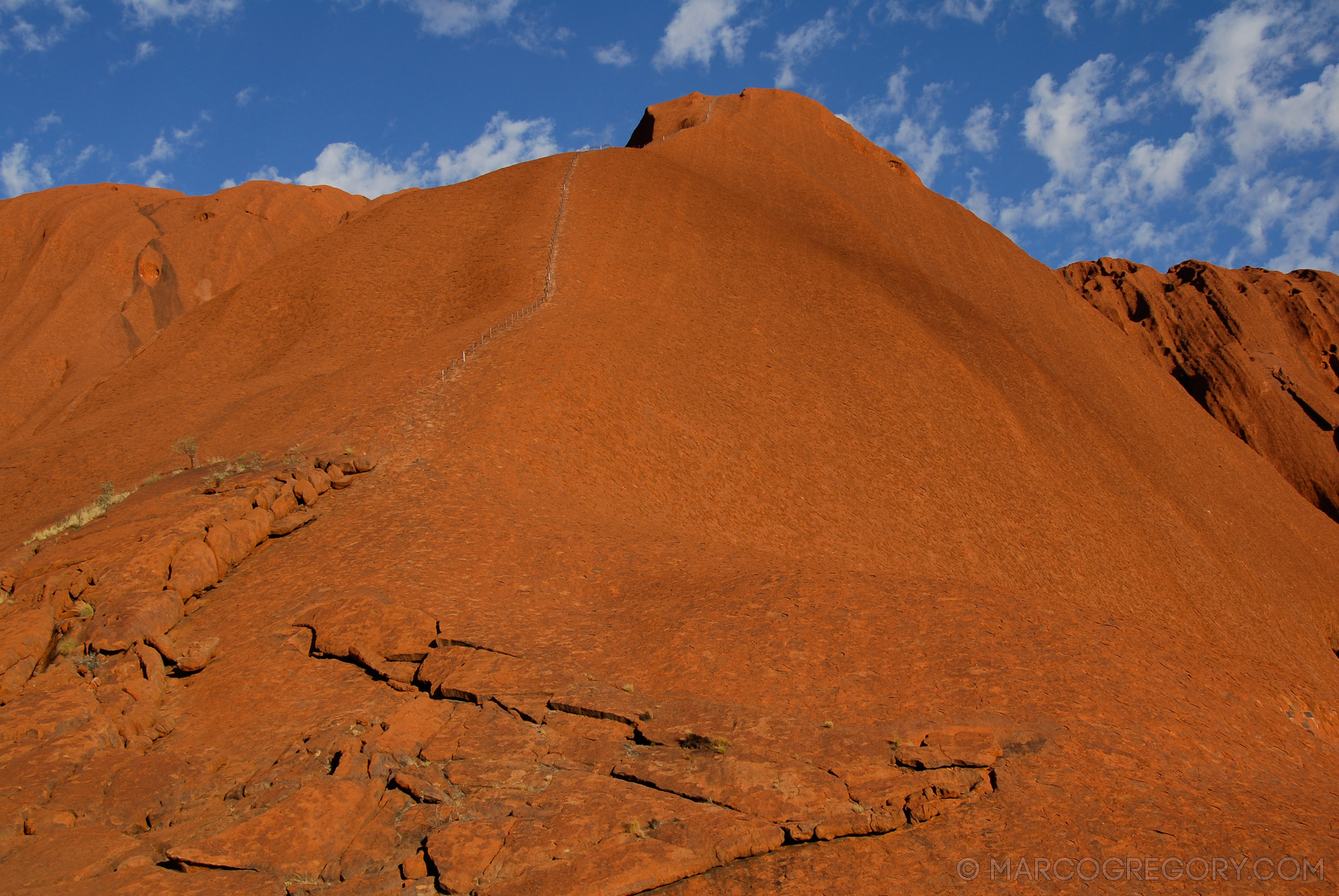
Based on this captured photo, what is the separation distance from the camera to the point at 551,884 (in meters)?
6.57

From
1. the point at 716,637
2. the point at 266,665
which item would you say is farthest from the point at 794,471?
the point at 266,665

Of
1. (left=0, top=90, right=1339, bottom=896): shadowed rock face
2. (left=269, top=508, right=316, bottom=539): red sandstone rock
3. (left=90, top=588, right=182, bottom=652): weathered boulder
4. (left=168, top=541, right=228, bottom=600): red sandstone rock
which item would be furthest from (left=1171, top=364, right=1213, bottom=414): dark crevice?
(left=90, top=588, right=182, bottom=652): weathered boulder

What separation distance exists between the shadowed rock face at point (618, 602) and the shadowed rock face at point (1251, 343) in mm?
12234

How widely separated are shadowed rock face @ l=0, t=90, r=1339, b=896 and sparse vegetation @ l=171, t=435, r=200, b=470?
1.75 ft

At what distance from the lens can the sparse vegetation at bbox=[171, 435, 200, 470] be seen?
667 inches

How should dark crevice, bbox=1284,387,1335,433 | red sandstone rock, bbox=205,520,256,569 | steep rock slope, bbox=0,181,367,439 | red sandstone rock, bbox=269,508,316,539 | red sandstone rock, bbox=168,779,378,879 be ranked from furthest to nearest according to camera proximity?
steep rock slope, bbox=0,181,367,439, dark crevice, bbox=1284,387,1335,433, red sandstone rock, bbox=269,508,316,539, red sandstone rock, bbox=205,520,256,569, red sandstone rock, bbox=168,779,378,879

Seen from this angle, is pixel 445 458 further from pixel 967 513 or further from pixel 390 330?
pixel 967 513

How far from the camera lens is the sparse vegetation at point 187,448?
16938 millimetres

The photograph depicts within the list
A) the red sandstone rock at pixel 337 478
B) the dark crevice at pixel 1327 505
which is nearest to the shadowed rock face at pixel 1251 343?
the dark crevice at pixel 1327 505

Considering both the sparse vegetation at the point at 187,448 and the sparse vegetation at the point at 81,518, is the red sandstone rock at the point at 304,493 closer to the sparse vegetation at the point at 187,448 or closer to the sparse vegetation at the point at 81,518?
the sparse vegetation at the point at 81,518

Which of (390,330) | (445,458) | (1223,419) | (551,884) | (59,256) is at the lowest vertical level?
(551,884)

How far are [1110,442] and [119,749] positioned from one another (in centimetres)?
2984

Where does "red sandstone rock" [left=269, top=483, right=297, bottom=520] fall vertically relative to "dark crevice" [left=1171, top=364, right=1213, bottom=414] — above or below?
below

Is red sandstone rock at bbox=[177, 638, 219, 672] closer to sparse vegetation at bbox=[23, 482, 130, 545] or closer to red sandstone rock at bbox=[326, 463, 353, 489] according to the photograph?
red sandstone rock at bbox=[326, 463, 353, 489]
